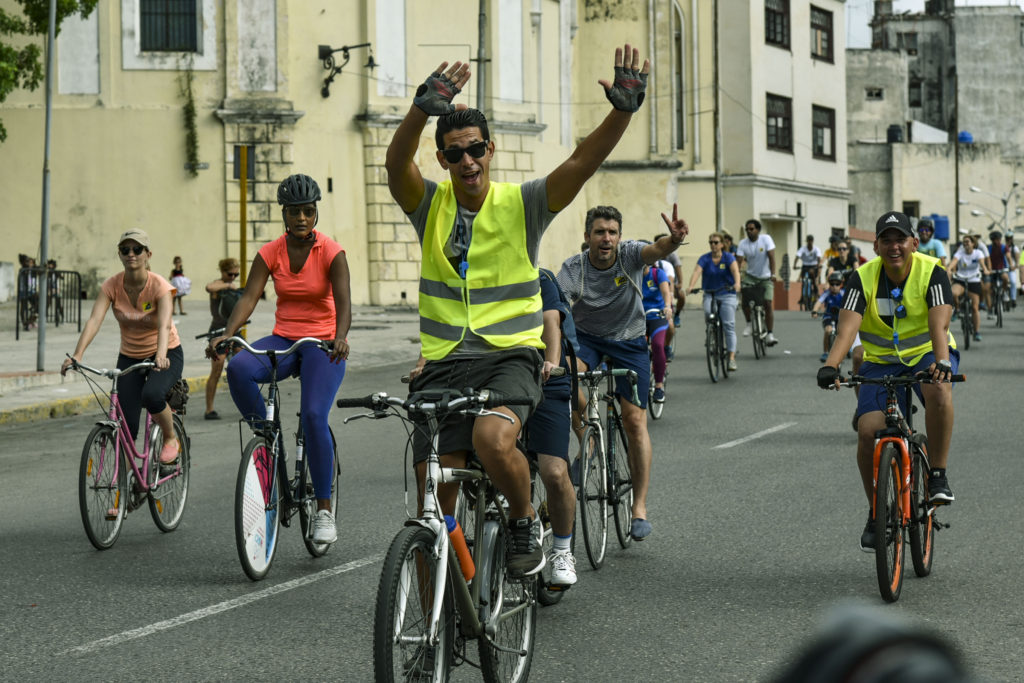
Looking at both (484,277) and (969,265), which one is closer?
(484,277)

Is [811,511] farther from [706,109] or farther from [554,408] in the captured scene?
[706,109]

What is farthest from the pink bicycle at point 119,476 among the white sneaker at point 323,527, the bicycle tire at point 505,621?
the bicycle tire at point 505,621

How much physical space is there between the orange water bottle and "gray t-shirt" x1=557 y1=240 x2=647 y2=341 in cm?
379

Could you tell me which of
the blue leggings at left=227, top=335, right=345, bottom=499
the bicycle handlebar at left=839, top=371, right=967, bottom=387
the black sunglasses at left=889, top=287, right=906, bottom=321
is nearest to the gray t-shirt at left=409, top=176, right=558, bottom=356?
the bicycle handlebar at left=839, top=371, right=967, bottom=387

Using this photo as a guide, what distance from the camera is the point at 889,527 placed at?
250 inches

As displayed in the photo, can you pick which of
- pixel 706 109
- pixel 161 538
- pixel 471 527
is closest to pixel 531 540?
pixel 471 527

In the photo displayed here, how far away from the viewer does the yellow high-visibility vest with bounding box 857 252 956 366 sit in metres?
6.93

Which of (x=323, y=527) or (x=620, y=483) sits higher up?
(x=620, y=483)

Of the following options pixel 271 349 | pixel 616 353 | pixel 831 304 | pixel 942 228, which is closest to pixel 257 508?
pixel 271 349

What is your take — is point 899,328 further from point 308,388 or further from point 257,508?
point 257,508

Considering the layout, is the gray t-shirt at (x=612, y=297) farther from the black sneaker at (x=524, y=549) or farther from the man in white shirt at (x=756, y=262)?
the man in white shirt at (x=756, y=262)

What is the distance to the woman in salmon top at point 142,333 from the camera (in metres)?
8.23

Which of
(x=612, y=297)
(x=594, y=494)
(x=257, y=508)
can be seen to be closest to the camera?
(x=257, y=508)

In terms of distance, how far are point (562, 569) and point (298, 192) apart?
8.18ft
